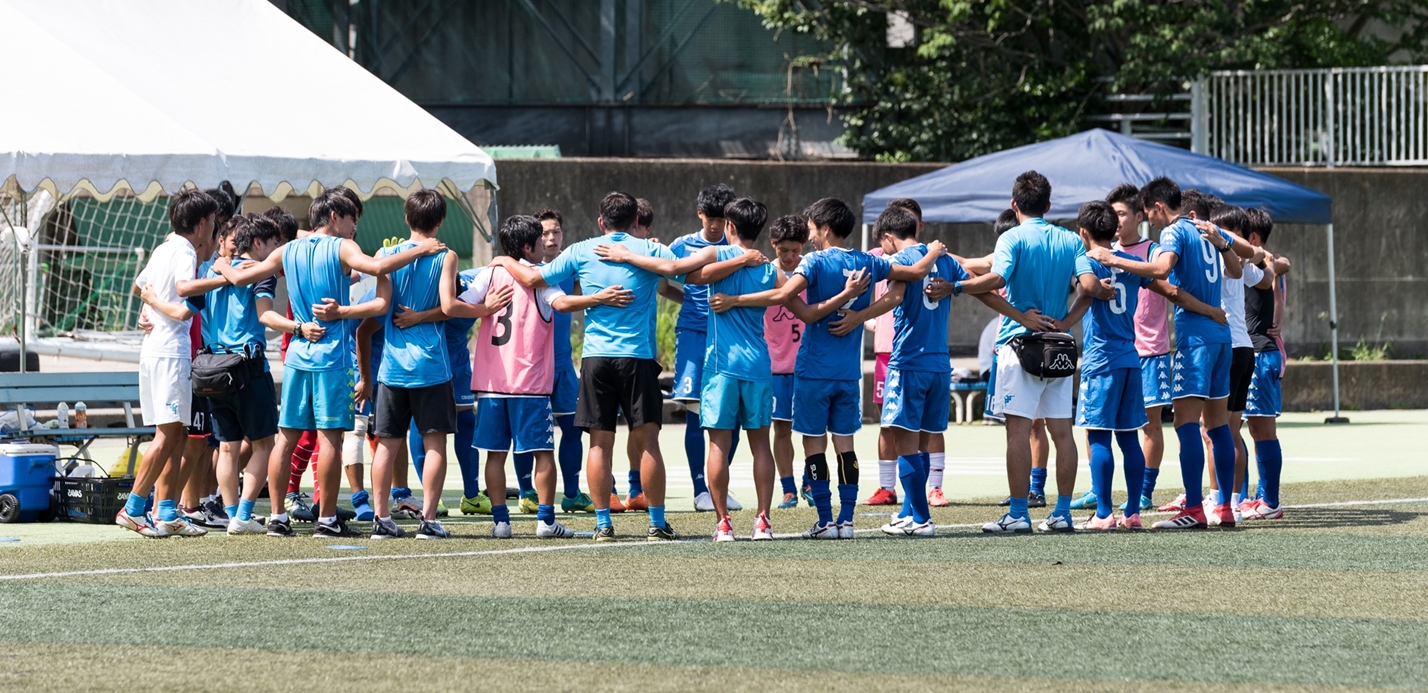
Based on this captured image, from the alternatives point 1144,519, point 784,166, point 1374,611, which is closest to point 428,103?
point 784,166

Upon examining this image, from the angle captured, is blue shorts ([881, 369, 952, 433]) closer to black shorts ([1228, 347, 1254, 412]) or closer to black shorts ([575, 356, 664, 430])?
black shorts ([575, 356, 664, 430])

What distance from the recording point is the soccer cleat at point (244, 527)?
998 cm

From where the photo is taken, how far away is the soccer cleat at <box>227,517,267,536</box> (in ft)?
32.7

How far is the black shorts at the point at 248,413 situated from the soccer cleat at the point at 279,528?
47cm

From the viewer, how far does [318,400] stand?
961cm

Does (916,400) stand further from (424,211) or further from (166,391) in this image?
(166,391)

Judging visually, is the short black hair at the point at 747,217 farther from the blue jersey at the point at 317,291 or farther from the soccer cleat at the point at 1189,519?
the soccer cleat at the point at 1189,519

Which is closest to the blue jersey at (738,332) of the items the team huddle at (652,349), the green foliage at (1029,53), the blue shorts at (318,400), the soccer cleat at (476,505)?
the team huddle at (652,349)

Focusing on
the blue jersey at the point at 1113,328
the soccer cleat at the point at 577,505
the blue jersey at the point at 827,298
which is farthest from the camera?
the soccer cleat at the point at 577,505

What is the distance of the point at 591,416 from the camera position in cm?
923

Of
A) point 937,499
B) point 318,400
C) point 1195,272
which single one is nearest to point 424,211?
point 318,400

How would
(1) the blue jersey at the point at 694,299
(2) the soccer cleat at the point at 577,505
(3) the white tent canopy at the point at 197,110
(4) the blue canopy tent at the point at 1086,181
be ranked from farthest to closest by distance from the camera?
(4) the blue canopy tent at the point at 1086,181 < (2) the soccer cleat at the point at 577,505 < (3) the white tent canopy at the point at 197,110 < (1) the blue jersey at the point at 694,299

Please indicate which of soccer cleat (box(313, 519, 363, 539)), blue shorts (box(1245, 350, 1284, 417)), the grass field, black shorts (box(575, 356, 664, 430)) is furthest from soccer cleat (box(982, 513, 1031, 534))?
soccer cleat (box(313, 519, 363, 539))

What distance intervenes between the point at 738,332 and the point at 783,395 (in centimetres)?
187
